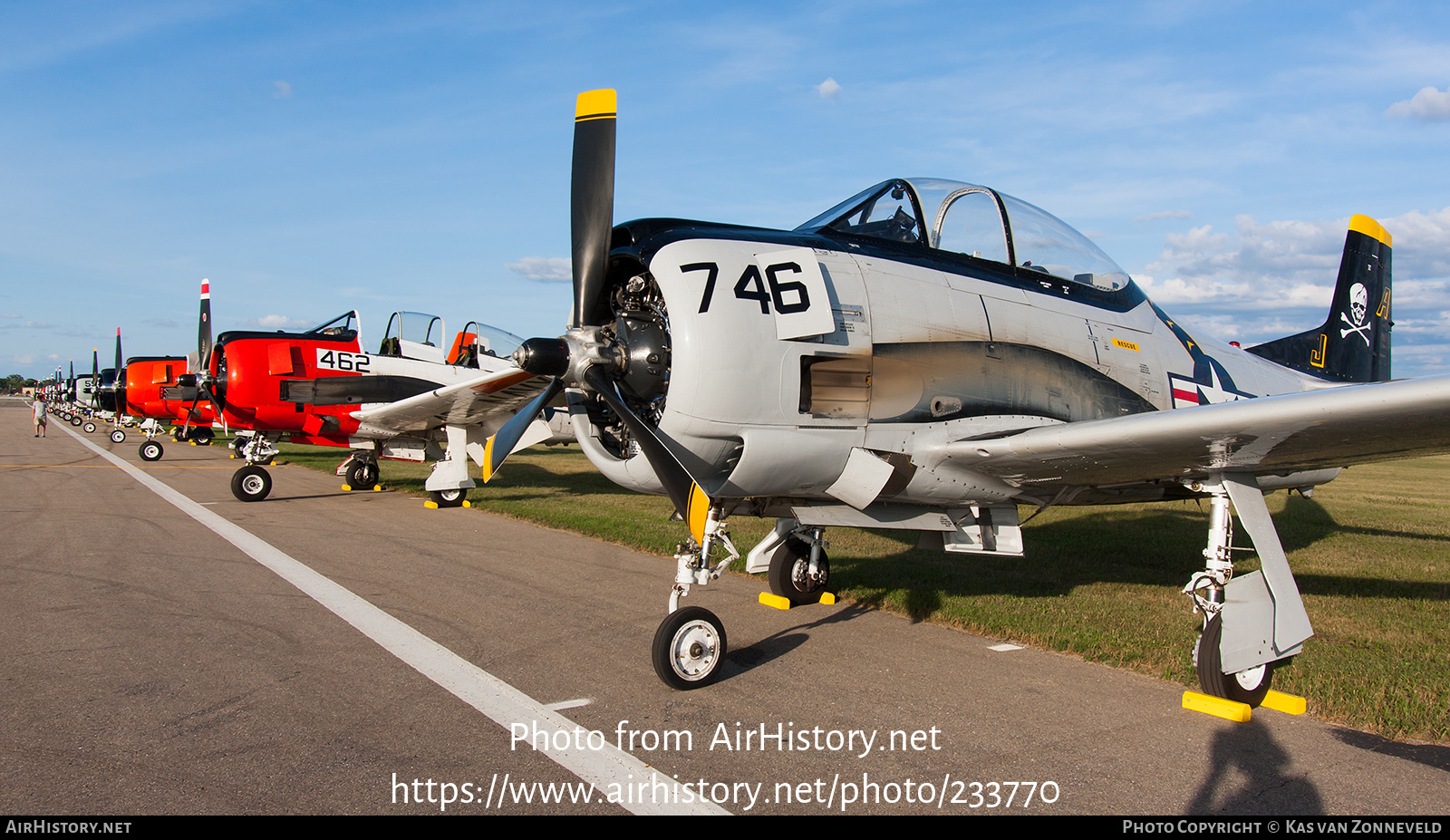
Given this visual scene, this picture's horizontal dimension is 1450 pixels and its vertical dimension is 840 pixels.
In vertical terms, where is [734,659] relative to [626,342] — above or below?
below

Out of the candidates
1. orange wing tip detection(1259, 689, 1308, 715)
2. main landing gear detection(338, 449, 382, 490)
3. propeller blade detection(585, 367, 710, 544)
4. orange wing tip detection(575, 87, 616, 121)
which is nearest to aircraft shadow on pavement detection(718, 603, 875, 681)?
propeller blade detection(585, 367, 710, 544)

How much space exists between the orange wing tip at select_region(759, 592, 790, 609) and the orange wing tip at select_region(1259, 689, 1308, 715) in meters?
3.28

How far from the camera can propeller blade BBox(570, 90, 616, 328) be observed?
14.9 ft

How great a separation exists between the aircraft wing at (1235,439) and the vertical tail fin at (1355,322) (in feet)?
17.1

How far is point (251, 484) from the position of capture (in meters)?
13.4

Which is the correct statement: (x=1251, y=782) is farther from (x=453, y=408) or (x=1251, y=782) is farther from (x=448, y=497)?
(x=448, y=497)

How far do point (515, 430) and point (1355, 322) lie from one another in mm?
10061

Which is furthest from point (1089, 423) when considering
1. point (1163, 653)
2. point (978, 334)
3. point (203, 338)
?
point (203, 338)

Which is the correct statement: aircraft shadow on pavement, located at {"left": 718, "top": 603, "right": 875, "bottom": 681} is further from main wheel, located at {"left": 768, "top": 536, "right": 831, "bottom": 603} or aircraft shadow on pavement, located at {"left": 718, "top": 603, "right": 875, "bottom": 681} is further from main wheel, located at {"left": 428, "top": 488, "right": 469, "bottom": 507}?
main wheel, located at {"left": 428, "top": 488, "right": 469, "bottom": 507}
